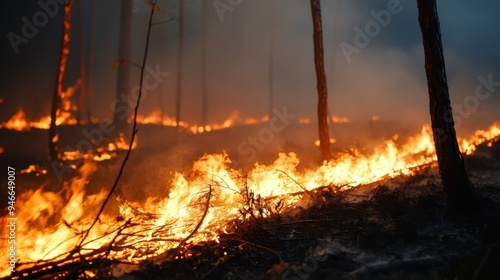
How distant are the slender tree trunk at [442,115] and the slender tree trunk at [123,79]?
16.3m

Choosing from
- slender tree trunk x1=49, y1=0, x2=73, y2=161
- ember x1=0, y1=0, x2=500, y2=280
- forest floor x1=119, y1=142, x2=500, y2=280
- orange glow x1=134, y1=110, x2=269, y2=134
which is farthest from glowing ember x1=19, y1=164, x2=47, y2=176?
orange glow x1=134, y1=110, x2=269, y2=134

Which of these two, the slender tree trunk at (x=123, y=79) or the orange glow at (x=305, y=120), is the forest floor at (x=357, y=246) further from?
the orange glow at (x=305, y=120)

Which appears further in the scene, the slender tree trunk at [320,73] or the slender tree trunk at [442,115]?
the slender tree trunk at [320,73]

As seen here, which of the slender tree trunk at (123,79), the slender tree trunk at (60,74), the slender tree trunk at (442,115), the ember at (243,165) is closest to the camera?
the ember at (243,165)

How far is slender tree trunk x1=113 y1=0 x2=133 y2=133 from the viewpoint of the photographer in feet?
60.5

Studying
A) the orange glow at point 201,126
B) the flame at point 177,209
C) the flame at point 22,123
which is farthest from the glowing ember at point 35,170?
the orange glow at point 201,126

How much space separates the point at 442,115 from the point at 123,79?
17.6 m

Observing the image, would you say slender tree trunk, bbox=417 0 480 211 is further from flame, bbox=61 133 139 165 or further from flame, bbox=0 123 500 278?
flame, bbox=61 133 139 165

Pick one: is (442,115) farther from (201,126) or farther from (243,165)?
(201,126)

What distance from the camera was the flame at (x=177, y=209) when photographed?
5852mm

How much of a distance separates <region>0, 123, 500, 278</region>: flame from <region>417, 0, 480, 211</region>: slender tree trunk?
2558 mm

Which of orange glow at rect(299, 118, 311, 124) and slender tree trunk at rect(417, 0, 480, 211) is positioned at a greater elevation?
orange glow at rect(299, 118, 311, 124)

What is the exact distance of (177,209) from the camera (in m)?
7.29

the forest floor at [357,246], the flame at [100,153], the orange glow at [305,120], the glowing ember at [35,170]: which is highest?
the orange glow at [305,120]
